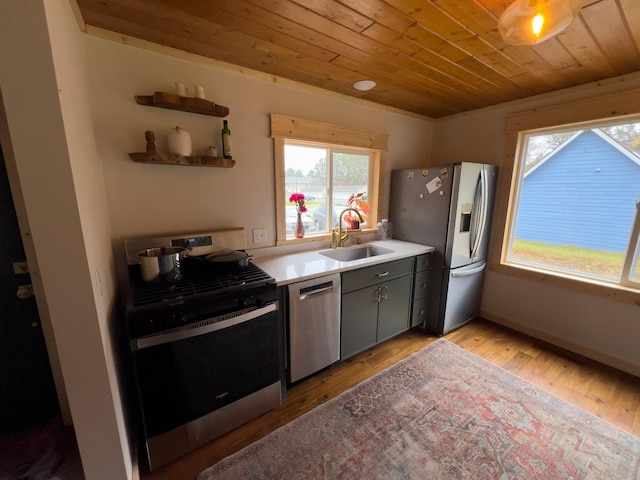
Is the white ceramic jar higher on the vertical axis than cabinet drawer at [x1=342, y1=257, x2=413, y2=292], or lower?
higher

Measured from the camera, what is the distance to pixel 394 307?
2326 mm

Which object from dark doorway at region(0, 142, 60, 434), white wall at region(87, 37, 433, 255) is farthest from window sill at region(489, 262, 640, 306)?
dark doorway at region(0, 142, 60, 434)

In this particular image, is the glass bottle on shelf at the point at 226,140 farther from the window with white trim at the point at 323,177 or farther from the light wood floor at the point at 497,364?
the light wood floor at the point at 497,364

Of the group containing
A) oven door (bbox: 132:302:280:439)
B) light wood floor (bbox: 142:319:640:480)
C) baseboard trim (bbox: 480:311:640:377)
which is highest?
oven door (bbox: 132:302:280:439)

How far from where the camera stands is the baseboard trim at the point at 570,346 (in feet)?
6.76

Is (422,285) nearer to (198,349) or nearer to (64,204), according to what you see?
(198,349)

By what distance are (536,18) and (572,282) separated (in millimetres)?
2226

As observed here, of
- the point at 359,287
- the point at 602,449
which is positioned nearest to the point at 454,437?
the point at 602,449

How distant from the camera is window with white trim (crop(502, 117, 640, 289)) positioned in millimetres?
2029

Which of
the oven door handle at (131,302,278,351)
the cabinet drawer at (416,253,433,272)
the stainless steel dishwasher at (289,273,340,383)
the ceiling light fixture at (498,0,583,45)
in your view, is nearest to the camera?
the ceiling light fixture at (498,0,583,45)

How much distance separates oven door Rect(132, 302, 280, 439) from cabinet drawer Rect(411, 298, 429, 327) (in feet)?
4.88

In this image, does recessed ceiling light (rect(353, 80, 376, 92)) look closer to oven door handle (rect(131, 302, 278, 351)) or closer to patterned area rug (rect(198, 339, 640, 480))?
oven door handle (rect(131, 302, 278, 351))

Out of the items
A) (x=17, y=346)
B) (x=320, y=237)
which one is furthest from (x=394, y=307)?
(x=17, y=346)

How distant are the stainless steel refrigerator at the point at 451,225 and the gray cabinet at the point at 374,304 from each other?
348mm
